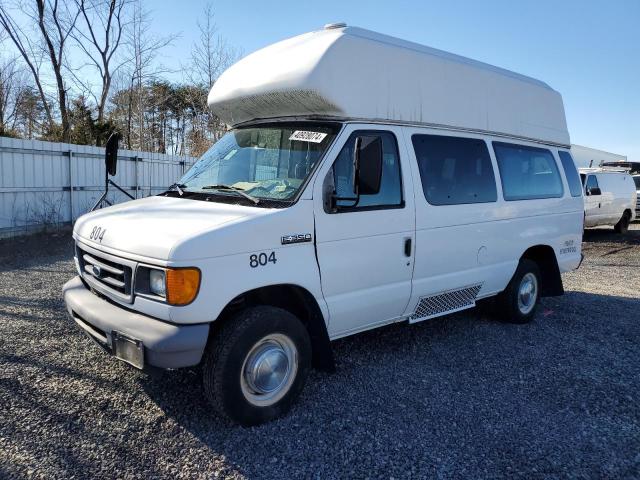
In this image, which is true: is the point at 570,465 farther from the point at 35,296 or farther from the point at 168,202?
the point at 35,296

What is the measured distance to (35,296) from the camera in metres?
6.41

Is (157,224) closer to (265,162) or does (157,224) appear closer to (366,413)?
(265,162)

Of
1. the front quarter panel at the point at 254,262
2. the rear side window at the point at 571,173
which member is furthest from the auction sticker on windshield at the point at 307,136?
the rear side window at the point at 571,173

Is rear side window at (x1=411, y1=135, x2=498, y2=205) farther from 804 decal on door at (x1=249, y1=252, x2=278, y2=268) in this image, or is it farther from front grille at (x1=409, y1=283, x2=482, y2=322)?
804 decal on door at (x1=249, y1=252, x2=278, y2=268)

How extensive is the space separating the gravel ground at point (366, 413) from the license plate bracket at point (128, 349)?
54 centimetres

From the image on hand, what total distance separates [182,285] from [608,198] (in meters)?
15.6

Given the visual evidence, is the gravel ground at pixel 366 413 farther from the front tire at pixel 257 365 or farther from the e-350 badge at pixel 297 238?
the e-350 badge at pixel 297 238

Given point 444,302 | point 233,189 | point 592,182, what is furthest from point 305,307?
point 592,182

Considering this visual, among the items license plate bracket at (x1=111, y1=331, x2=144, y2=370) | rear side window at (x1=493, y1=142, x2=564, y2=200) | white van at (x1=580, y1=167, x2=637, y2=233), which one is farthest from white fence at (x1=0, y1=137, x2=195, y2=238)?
white van at (x1=580, y1=167, x2=637, y2=233)

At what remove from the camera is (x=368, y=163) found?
11.6 feet

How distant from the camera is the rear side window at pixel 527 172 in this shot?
5480 millimetres

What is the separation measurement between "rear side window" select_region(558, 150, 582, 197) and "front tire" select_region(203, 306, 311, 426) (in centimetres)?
457

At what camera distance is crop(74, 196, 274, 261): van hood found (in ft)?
10.0

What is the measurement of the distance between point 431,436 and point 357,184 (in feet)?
5.97
